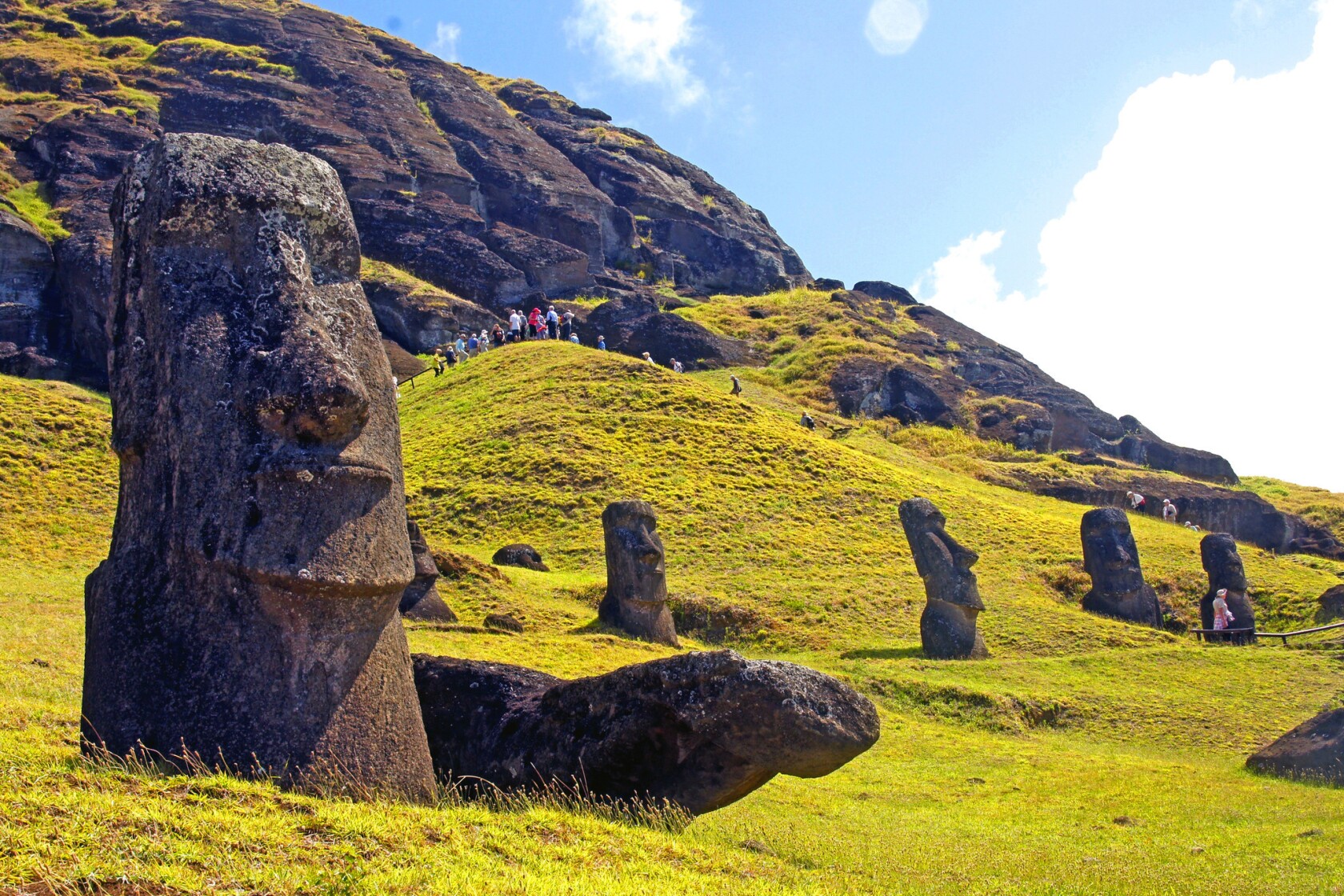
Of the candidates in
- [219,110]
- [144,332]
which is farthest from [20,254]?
[144,332]

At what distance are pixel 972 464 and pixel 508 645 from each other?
113 ft

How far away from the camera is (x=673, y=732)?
7.69 meters

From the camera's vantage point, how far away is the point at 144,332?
689 cm

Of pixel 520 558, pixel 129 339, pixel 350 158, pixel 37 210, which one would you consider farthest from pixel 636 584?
pixel 350 158

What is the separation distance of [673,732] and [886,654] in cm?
1536

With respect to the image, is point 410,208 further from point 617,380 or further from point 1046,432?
point 1046,432

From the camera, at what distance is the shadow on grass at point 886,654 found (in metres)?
21.8

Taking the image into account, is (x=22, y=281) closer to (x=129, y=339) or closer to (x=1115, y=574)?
(x=1115, y=574)

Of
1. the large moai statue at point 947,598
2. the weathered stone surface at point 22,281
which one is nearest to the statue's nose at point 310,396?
the large moai statue at point 947,598

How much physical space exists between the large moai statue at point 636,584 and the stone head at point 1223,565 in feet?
42.7

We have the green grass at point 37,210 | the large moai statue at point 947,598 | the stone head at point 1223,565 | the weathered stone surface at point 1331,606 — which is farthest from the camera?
the green grass at point 37,210

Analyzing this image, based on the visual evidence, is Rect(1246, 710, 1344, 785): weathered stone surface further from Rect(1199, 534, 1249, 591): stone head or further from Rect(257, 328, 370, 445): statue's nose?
Rect(1199, 534, 1249, 591): stone head

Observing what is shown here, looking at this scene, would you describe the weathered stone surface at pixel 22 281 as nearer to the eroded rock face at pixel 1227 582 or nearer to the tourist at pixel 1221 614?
the eroded rock face at pixel 1227 582

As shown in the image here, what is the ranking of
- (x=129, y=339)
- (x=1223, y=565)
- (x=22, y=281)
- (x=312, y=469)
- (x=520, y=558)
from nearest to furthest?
(x=312, y=469) → (x=129, y=339) → (x=1223, y=565) → (x=520, y=558) → (x=22, y=281)
